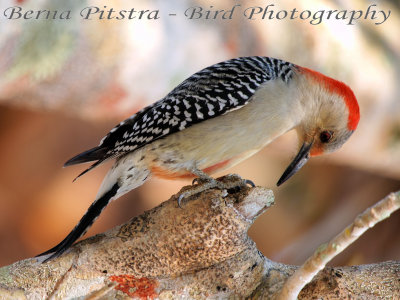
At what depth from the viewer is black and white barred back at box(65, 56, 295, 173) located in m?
1.57

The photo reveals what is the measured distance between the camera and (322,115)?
1.75m

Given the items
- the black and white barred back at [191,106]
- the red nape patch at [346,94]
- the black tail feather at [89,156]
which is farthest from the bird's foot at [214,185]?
the red nape patch at [346,94]

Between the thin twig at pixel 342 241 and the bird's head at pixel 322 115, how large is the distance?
1.87 ft

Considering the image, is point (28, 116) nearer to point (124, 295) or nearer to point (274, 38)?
point (274, 38)

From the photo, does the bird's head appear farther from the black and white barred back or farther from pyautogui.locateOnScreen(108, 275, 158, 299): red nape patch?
pyautogui.locateOnScreen(108, 275, 158, 299): red nape patch

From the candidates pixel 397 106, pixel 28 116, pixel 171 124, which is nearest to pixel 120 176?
pixel 171 124

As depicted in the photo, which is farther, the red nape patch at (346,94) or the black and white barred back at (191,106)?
the red nape patch at (346,94)

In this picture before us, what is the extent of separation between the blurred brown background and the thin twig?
73 cm

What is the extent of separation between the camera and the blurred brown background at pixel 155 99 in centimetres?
223

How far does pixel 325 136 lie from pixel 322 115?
7cm

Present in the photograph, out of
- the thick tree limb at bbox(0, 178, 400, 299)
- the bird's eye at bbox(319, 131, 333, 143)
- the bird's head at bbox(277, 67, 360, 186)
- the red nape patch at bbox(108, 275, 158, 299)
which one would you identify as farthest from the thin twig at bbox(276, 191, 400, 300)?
the bird's eye at bbox(319, 131, 333, 143)

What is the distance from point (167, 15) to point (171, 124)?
3.61 ft

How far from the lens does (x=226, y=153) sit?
62.4 inches

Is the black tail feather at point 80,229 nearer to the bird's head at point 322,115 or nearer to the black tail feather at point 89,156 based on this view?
the black tail feather at point 89,156
